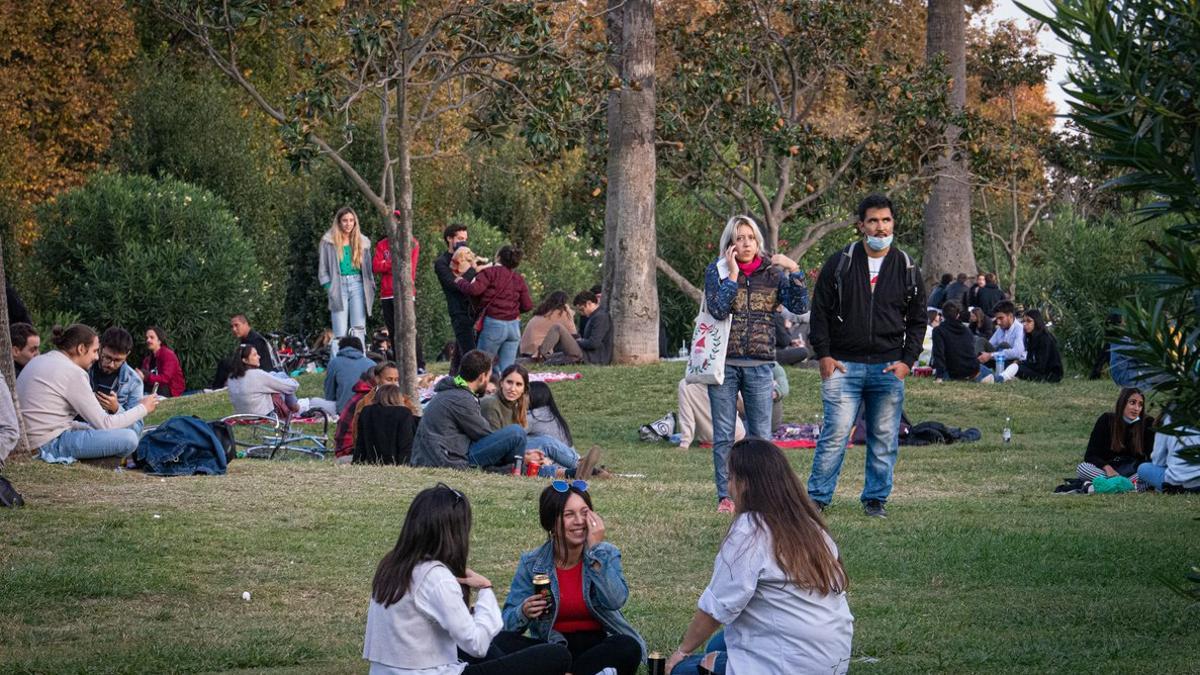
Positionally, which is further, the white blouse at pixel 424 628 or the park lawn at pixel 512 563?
the park lawn at pixel 512 563

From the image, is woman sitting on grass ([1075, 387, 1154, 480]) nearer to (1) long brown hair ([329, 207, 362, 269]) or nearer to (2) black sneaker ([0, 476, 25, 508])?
(2) black sneaker ([0, 476, 25, 508])

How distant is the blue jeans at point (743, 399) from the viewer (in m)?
10.9

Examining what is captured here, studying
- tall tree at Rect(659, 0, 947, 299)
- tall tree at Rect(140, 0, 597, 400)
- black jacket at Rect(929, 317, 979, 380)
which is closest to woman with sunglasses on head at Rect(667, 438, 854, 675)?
tall tree at Rect(140, 0, 597, 400)

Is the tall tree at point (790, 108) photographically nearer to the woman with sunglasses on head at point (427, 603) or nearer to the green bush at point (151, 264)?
the green bush at point (151, 264)

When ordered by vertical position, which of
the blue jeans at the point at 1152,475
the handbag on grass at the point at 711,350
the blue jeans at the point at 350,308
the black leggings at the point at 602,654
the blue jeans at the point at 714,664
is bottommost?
the black leggings at the point at 602,654

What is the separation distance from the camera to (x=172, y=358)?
21.1 metres

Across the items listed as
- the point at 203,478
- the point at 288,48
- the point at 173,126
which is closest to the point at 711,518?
the point at 203,478

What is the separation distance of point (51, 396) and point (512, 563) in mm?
4548

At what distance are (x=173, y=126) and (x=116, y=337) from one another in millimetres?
17735

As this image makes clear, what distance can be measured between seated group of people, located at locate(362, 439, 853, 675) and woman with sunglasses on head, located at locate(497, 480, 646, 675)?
0.02 metres

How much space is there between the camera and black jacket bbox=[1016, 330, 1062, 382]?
22.7 metres

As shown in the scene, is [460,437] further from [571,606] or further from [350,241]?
[350,241]

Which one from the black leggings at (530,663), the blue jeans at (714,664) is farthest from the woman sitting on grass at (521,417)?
the blue jeans at (714,664)

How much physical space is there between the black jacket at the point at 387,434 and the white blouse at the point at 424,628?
794 centimetres
